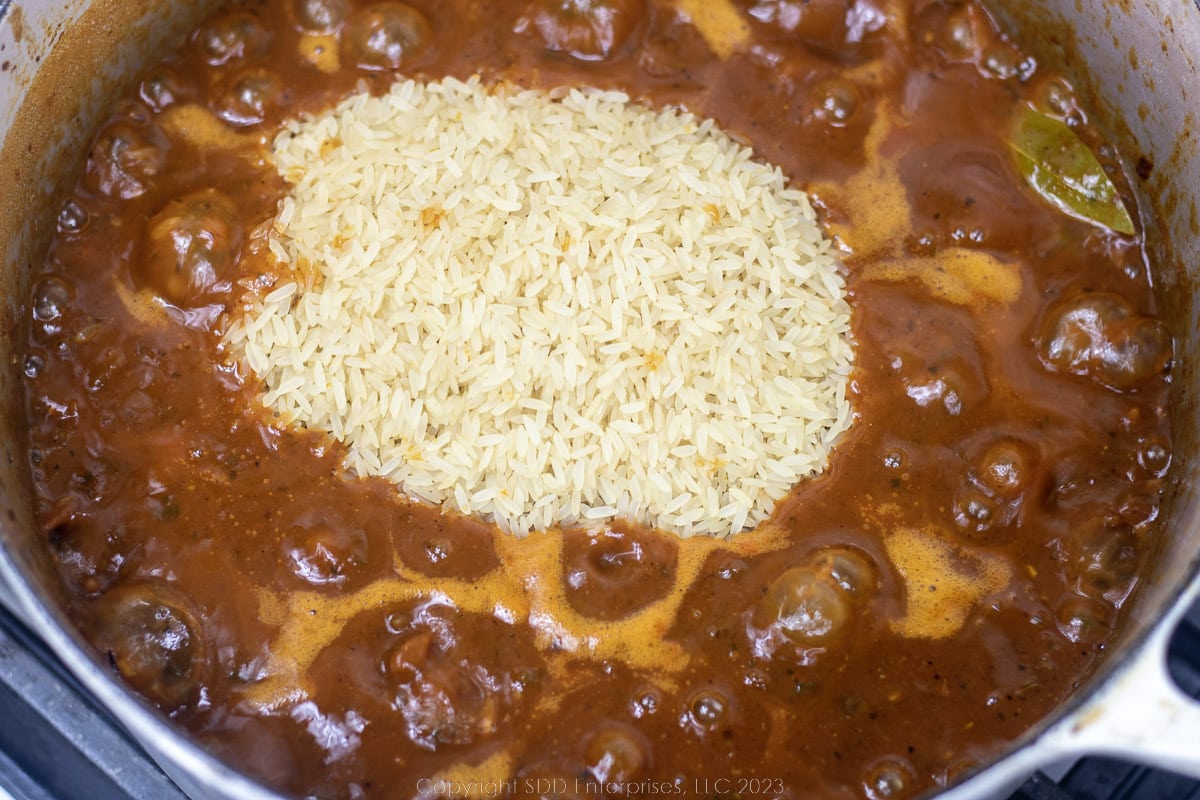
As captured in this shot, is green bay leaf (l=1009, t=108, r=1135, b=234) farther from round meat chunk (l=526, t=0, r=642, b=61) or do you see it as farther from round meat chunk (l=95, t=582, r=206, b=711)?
round meat chunk (l=95, t=582, r=206, b=711)

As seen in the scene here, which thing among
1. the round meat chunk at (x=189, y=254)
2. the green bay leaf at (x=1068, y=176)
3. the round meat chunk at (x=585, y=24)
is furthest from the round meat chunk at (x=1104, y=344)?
the round meat chunk at (x=189, y=254)

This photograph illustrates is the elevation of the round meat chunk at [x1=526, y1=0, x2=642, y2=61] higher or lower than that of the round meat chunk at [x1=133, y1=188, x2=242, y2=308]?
higher

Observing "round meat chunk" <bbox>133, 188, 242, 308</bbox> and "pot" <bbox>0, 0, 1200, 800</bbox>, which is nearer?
"pot" <bbox>0, 0, 1200, 800</bbox>

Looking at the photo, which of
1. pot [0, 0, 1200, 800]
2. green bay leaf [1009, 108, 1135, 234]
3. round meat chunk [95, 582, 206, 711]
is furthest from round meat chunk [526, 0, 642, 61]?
round meat chunk [95, 582, 206, 711]

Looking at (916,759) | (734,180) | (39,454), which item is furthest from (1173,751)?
(39,454)

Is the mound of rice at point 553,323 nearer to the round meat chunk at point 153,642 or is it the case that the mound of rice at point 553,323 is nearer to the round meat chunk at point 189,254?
the round meat chunk at point 189,254

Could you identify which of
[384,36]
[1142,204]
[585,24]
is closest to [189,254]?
[384,36]
